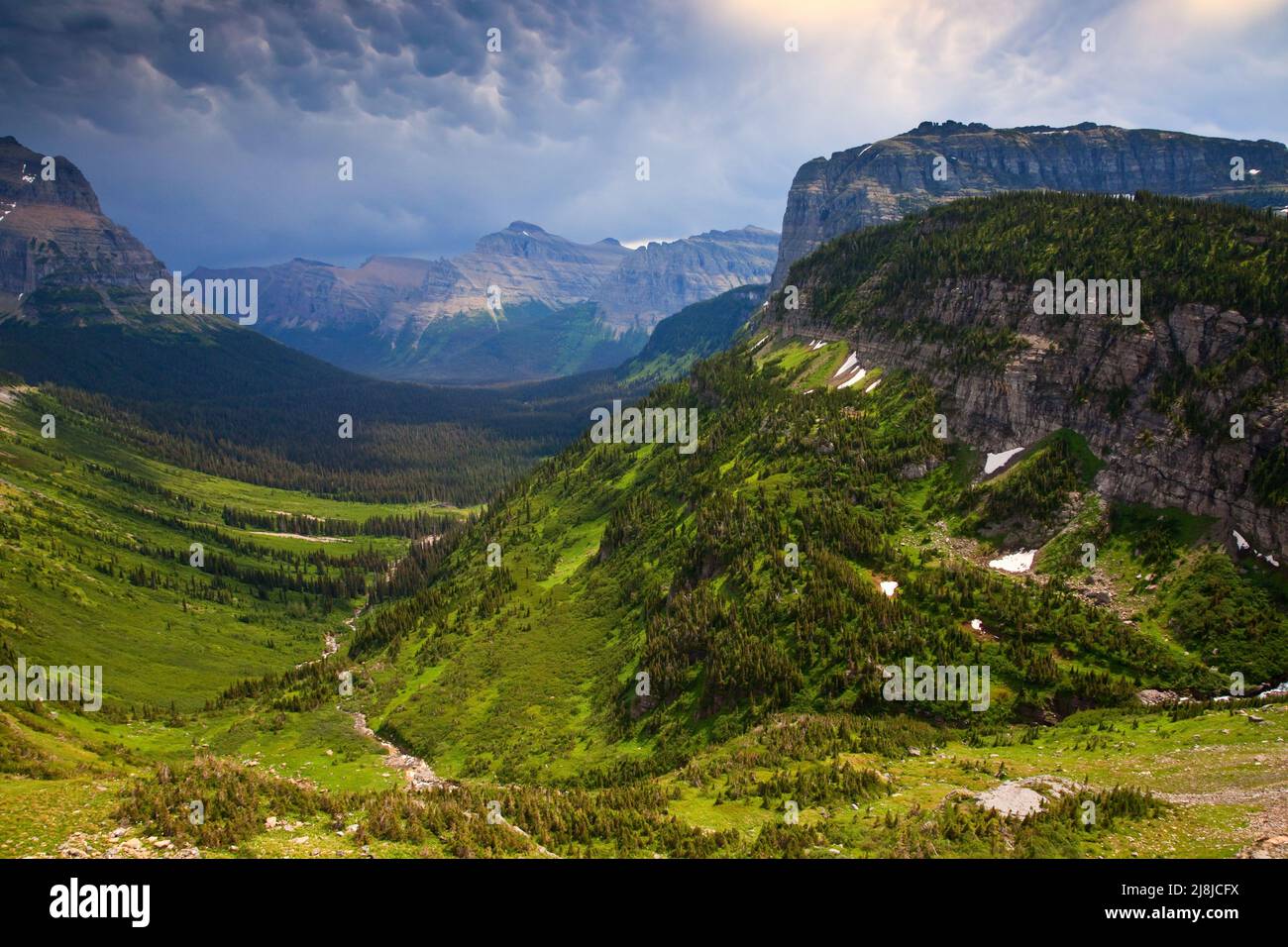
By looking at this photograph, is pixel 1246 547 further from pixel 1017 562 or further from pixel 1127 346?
pixel 1127 346

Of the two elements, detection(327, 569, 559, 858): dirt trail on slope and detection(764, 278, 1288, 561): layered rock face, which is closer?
detection(764, 278, 1288, 561): layered rock face

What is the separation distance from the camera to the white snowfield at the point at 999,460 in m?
105

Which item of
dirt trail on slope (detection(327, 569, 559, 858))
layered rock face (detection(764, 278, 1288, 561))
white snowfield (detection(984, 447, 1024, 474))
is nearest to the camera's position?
layered rock face (detection(764, 278, 1288, 561))

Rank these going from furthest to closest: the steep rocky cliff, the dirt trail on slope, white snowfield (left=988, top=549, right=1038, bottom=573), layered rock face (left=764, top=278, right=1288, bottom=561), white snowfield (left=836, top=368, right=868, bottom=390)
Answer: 1. white snowfield (left=836, top=368, right=868, bottom=390)
2. the dirt trail on slope
3. white snowfield (left=988, top=549, right=1038, bottom=573)
4. the steep rocky cliff
5. layered rock face (left=764, top=278, right=1288, bottom=561)

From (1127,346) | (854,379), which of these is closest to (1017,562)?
(1127,346)

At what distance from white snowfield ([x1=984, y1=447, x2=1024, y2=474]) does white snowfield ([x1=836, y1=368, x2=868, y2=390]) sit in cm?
4614

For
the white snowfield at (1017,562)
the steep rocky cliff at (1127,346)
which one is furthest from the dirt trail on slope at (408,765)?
the steep rocky cliff at (1127,346)

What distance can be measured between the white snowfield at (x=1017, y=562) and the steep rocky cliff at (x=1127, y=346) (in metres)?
13.4

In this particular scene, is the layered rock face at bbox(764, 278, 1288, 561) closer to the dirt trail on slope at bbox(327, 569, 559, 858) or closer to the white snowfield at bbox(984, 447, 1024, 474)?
the white snowfield at bbox(984, 447, 1024, 474)

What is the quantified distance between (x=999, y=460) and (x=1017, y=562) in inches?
842

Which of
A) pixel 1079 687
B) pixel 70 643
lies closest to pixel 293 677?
pixel 70 643

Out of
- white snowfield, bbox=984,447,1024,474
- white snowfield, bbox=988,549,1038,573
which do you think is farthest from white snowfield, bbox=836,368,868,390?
white snowfield, bbox=988,549,1038,573

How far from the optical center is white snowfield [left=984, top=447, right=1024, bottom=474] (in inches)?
4134

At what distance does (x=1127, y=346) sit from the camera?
99.0 meters
